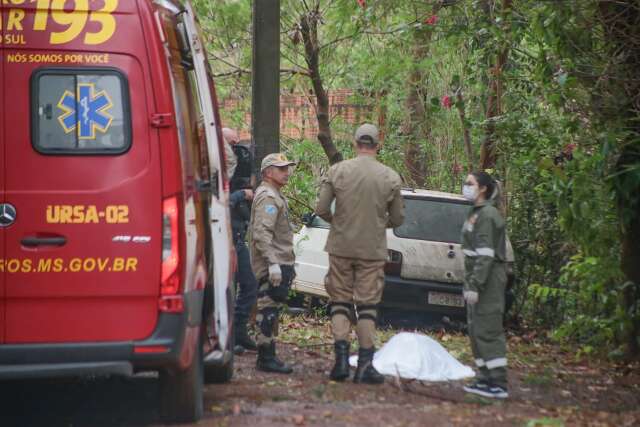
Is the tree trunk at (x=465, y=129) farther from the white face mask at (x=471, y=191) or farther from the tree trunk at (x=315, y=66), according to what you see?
the white face mask at (x=471, y=191)

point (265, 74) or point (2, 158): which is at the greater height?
point (265, 74)

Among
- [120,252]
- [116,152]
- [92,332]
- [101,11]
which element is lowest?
[92,332]

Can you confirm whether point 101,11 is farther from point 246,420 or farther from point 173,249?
point 246,420

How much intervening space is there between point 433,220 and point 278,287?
11.5ft

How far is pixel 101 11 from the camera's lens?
6.22m

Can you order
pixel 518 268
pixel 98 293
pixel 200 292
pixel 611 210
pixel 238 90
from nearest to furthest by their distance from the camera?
pixel 98 293 < pixel 200 292 < pixel 611 210 < pixel 518 268 < pixel 238 90

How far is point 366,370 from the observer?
872cm

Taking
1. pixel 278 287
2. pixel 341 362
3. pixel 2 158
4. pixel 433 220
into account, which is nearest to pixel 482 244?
pixel 341 362

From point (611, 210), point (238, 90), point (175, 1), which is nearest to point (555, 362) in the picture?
point (611, 210)

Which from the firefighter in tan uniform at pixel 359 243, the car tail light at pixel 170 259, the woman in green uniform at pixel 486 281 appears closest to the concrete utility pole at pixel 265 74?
the firefighter in tan uniform at pixel 359 243

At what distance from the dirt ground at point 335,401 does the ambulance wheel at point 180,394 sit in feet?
0.67

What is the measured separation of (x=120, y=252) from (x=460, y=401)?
3045 mm

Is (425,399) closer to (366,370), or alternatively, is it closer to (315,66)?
(366,370)

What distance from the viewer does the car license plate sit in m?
12.1
